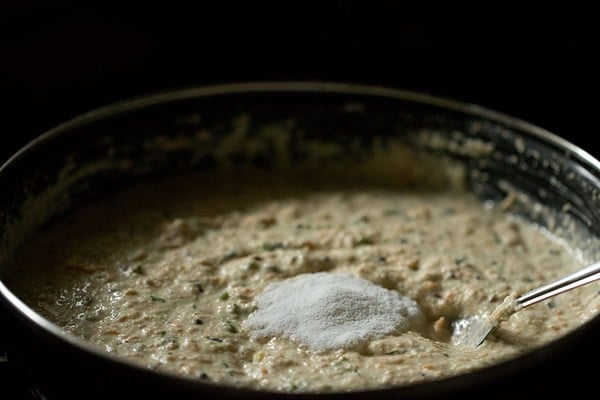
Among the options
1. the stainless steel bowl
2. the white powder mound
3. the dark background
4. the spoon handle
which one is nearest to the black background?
the dark background

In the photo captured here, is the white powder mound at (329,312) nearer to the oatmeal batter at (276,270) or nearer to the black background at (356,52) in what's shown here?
the oatmeal batter at (276,270)

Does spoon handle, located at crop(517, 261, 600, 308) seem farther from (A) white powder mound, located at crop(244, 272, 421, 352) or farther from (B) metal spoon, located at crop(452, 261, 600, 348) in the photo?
Result: (A) white powder mound, located at crop(244, 272, 421, 352)

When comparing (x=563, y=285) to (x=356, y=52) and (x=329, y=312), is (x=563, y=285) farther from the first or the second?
(x=356, y=52)

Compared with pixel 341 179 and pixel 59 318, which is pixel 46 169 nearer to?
pixel 59 318

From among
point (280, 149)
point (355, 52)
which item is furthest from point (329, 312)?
point (355, 52)

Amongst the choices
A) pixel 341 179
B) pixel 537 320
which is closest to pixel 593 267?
pixel 537 320
